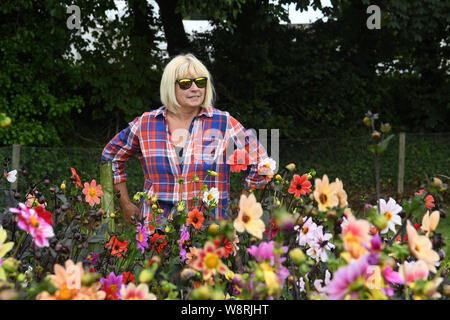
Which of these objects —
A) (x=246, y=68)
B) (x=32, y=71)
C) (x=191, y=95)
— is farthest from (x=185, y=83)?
(x=246, y=68)

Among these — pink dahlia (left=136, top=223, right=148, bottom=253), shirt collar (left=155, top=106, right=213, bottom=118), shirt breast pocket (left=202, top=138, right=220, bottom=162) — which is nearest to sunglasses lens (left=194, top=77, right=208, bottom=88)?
shirt collar (left=155, top=106, right=213, bottom=118)

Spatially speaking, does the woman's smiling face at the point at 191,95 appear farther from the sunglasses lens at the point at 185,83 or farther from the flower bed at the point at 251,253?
the flower bed at the point at 251,253

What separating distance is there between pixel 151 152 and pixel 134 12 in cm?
646

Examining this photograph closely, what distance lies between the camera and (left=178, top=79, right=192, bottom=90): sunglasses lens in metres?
2.42

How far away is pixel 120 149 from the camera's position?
271cm

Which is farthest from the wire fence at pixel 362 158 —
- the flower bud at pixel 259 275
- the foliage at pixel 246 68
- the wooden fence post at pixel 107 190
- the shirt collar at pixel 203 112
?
the flower bud at pixel 259 275

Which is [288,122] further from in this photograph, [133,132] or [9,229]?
[9,229]

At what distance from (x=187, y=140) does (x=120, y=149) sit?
1.46 ft

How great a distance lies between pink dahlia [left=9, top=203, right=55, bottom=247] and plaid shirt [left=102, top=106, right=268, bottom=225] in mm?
1408

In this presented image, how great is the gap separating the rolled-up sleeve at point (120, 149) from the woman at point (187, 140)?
10cm

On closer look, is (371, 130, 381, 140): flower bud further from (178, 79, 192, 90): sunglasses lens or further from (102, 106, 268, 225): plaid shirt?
(178, 79, 192, 90): sunglasses lens

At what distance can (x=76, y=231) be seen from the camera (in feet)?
4.36
